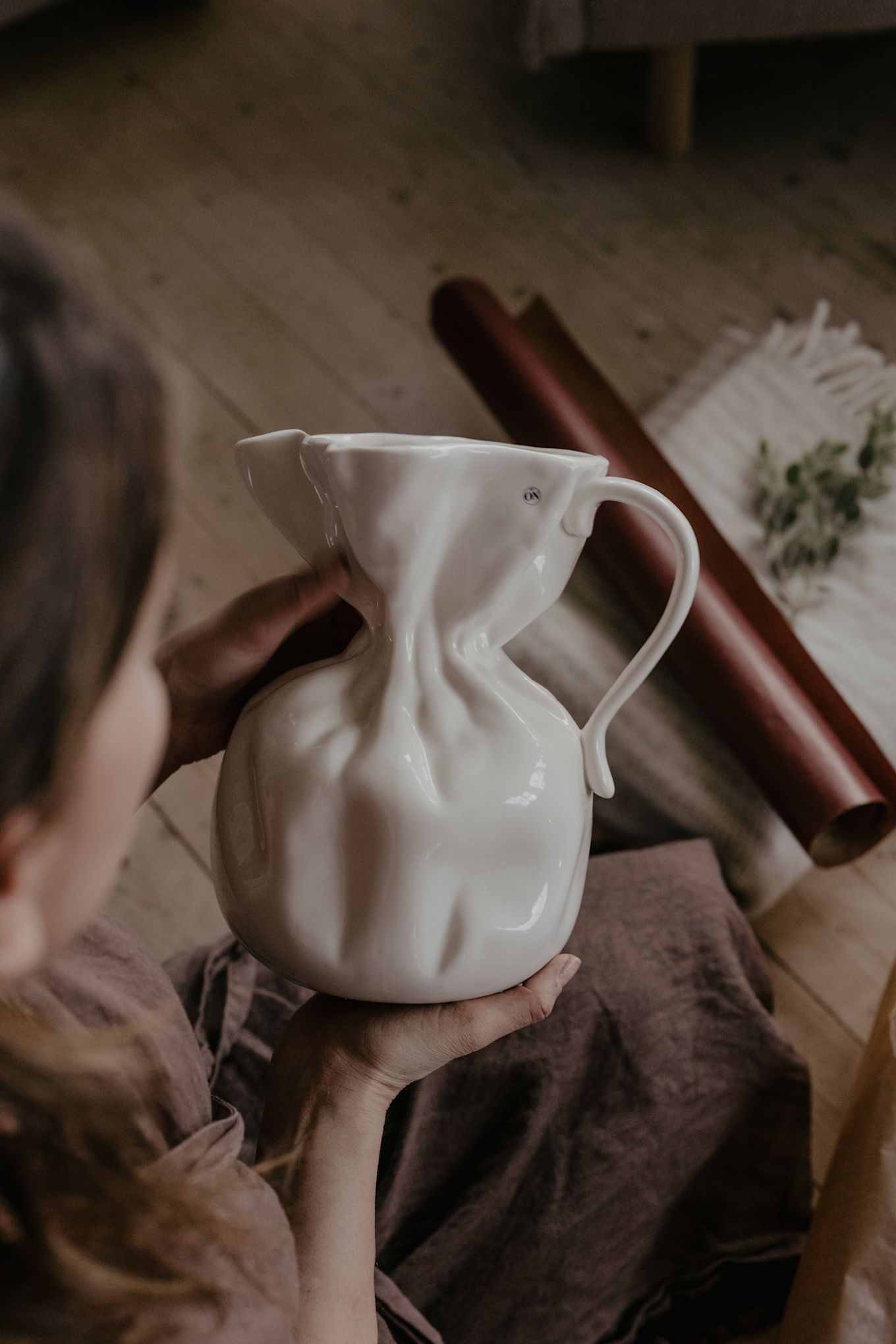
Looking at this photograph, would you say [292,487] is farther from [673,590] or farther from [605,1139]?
[605,1139]

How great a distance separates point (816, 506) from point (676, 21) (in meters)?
0.73

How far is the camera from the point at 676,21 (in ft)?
4.70

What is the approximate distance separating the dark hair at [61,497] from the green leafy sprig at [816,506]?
33.9 inches

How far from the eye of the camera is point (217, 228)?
1.72 meters

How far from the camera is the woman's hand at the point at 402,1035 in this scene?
0.64 meters

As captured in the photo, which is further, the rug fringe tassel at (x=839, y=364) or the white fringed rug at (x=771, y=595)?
the rug fringe tassel at (x=839, y=364)

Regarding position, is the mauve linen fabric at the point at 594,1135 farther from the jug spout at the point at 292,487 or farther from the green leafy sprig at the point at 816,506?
the green leafy sprig at the point at 816,506

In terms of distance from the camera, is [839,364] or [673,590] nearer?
[673,590]

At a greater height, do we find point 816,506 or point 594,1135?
point 816,506

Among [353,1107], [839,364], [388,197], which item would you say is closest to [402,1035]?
[353,1107]

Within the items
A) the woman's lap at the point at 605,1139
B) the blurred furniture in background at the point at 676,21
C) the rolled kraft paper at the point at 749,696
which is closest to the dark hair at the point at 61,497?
the woman's lap at the point at 605,1139

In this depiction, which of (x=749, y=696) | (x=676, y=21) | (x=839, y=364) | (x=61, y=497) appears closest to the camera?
(x=61, y=497)

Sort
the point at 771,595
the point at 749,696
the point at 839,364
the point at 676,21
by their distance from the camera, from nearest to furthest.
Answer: the point at 749,696 < the point at 771,595 < the point at 839,364 < the point at 676,21

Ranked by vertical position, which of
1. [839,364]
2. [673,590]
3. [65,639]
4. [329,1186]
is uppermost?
[65,639]
